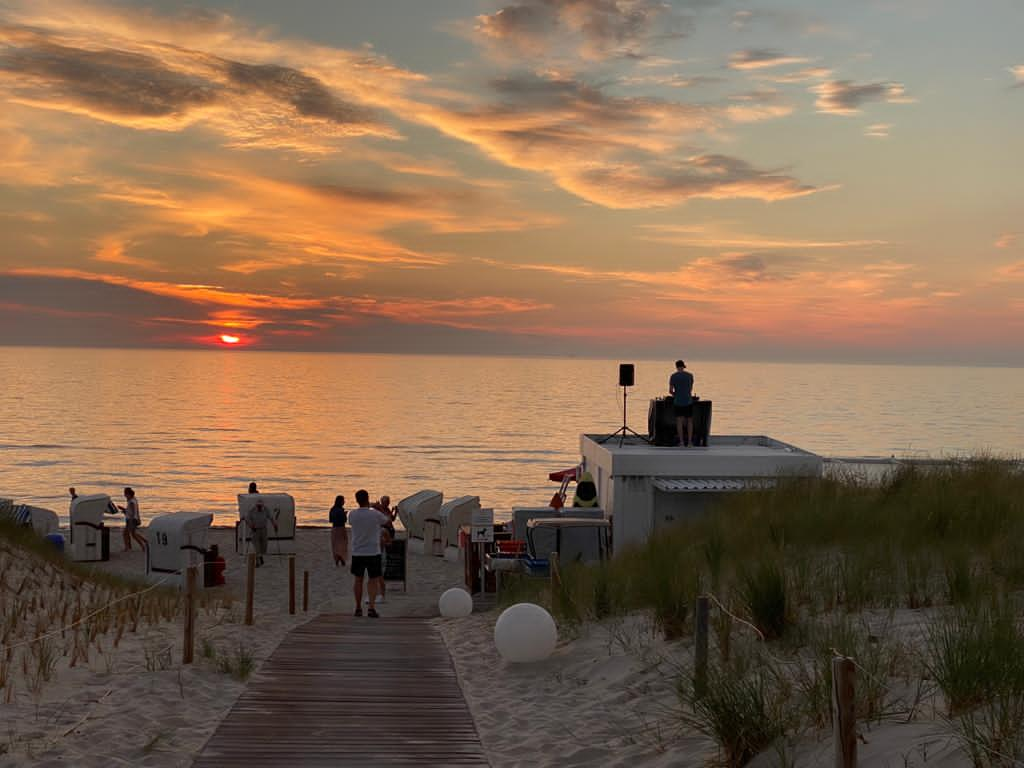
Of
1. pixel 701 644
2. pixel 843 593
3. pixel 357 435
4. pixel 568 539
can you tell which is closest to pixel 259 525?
pixel 568 539

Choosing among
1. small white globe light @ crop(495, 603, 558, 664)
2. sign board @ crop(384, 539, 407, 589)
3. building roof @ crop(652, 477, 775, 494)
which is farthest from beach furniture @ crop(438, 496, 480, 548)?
small white globe light @ crop(495, 603, 558, 664)

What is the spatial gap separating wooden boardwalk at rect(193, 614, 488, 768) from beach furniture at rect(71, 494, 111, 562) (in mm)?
16218

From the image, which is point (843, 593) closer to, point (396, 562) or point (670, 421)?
point (396, 562)

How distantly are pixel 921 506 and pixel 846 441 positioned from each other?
246 feet

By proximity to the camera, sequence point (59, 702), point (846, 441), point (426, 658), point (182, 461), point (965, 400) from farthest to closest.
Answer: point (965, 400) → point (846, 441) → point (182, 461) → point (426, 658) → point (59, 702)

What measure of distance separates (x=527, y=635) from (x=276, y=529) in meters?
18.8

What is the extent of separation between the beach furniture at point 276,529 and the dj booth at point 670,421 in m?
Result: 10.3

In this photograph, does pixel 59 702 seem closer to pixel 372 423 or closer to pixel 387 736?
pixel 387 736

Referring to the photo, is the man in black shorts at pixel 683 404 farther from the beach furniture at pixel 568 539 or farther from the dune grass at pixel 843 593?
the dune grass at pixel 843 593

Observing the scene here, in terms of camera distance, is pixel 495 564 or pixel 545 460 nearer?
pixel 495 564

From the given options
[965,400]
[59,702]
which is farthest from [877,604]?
[965,400]

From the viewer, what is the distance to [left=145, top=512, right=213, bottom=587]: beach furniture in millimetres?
21391

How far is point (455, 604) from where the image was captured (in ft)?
52.6

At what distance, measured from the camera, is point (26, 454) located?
67250mm
